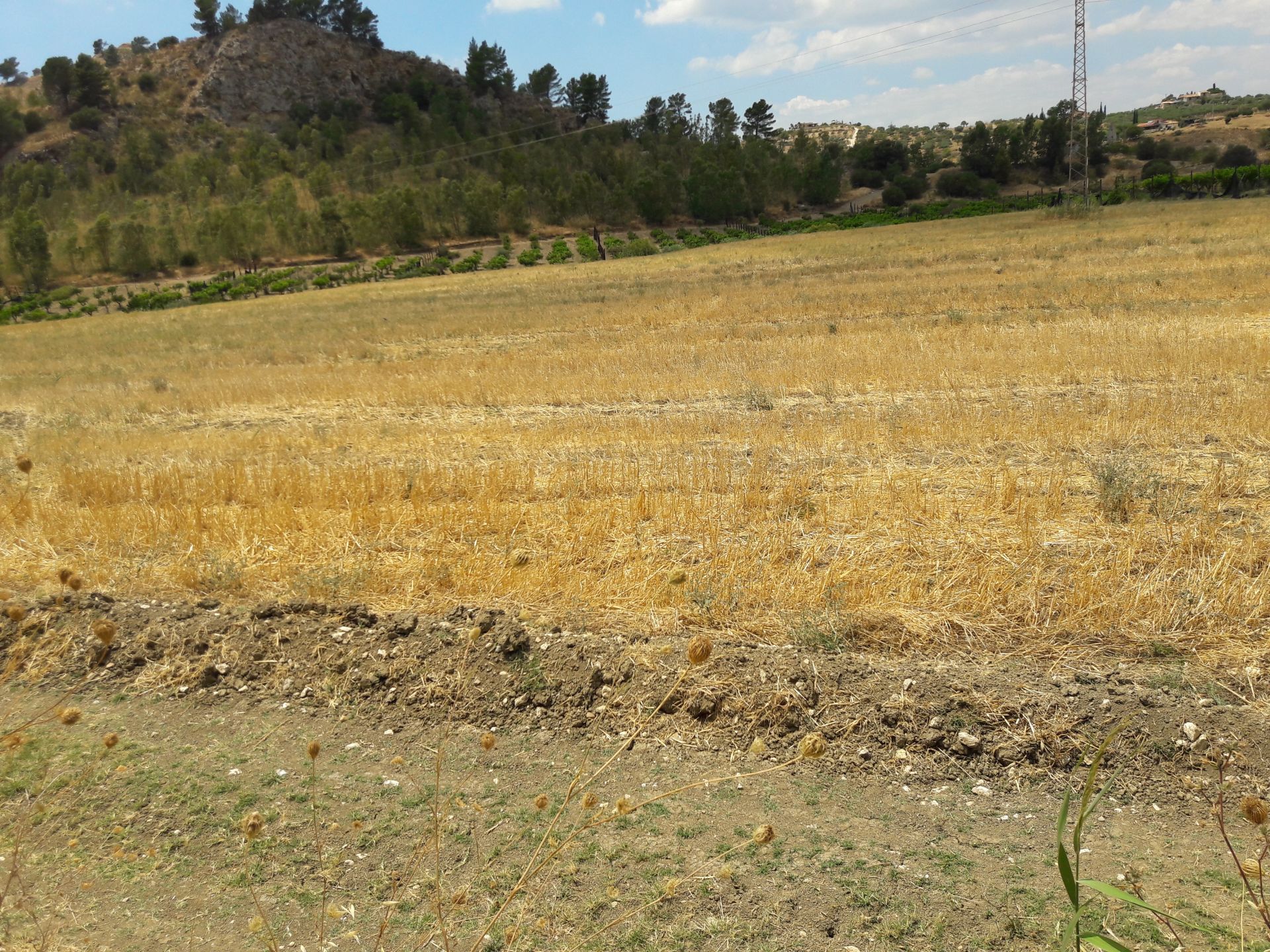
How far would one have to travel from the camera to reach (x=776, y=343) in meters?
21.6

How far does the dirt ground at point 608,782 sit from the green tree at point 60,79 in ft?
562

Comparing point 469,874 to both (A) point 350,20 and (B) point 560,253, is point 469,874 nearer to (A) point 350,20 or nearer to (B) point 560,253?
(B) point 560,253

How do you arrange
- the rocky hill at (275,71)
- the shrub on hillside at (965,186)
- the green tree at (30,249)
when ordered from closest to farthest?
1. the green tree at (30,249)
2. the shrub on hillside at (965,186)
3. the rocky hill at (275,71)

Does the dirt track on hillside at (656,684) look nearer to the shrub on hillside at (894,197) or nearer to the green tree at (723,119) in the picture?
the shrub on hillside at (894,197)

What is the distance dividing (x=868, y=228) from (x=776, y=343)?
177 feet

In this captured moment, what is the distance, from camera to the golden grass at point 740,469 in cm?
673

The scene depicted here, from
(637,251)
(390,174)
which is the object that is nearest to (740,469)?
(637,251)

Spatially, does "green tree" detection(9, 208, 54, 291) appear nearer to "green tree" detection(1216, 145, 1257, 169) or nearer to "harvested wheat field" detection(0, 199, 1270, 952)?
"harvested wheat field" detection(0, 199, 1270, 952)

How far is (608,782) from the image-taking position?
4.94m

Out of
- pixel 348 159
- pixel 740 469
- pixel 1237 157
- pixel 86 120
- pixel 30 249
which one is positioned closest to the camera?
pixel 740 469

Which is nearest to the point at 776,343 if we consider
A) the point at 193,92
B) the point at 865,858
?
the point at 865,858

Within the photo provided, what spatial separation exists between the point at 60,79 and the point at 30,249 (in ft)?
293

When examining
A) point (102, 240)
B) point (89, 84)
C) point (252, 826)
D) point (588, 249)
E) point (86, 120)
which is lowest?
point (252, 826)

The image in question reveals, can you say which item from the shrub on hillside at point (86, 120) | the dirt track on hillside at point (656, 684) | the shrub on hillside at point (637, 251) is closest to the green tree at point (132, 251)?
the shrub on hillside at point (637, 251)
